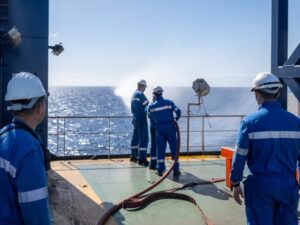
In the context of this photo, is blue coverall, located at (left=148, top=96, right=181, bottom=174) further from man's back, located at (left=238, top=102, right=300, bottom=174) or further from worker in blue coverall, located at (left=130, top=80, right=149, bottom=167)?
man's back, located at (left=238, top=102, right=300, bottom=174)

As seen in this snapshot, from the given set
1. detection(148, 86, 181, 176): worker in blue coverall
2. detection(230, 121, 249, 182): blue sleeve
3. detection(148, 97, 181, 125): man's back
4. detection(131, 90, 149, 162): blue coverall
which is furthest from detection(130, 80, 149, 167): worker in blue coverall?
detection(230, 121, 249, 182): blue sleeve

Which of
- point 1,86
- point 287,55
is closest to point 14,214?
point 287,55

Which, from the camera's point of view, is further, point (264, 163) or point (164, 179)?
point (164, 179)

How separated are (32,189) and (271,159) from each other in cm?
203

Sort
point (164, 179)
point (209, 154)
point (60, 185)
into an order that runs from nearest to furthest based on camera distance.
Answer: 1. point (60, 185)
2. point (164, 179)
3. point (209, 154)

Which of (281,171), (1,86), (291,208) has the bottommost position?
(291,208)

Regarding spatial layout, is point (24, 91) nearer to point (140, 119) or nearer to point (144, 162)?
point (140, 119)

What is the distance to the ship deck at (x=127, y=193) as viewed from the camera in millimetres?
4941

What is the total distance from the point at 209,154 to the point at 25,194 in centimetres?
826

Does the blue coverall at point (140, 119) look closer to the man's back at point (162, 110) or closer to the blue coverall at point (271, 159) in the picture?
the man's back at point (162, 110)

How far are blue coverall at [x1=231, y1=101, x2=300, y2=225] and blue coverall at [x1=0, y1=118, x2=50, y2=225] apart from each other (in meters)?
1.85

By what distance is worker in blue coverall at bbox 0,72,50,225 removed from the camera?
6.05ft

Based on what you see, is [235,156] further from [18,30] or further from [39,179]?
[18,30]

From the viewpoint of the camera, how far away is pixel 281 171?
10.2ft
